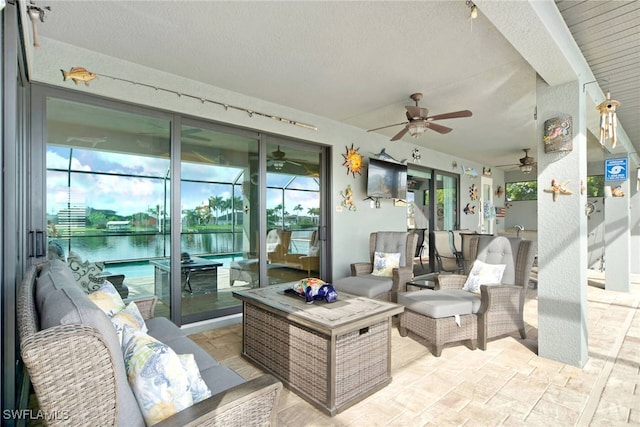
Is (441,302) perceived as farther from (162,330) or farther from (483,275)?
(162,330)

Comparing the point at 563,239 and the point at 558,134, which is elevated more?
the point at 558,134

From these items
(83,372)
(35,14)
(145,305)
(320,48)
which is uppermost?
(320,48)

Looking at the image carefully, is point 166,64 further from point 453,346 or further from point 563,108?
point 453,346

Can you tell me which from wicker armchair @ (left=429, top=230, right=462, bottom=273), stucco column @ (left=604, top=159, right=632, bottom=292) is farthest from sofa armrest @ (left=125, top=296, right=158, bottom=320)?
stucco column @ (left=604, top=159, right=632, bottom=292)

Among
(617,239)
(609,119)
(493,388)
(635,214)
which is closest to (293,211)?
(493,388)

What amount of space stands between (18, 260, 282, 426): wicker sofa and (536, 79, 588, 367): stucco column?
2.72 meters

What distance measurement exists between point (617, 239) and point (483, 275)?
3.89 m

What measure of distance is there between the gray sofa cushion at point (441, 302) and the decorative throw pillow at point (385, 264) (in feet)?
2.69

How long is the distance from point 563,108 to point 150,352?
11.4 feet

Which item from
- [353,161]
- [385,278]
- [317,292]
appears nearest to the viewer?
[317,292]

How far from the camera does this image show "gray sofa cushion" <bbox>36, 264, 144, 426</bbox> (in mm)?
973

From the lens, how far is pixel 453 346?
3102mm

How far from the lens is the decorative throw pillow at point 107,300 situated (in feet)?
6.26

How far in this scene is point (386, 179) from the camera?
5551 mm
